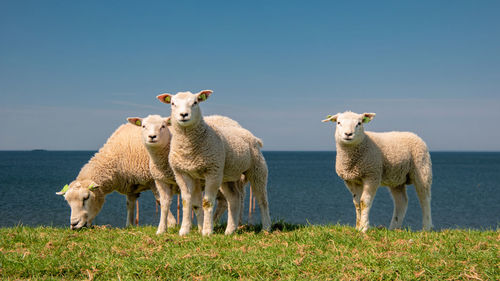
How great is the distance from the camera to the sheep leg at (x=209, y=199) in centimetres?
724

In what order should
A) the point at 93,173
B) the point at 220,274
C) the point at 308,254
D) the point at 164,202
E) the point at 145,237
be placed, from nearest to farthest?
the point at 220,274, the point at 308,254, the point at 145,237, the point at 164,202, the point at 93,173

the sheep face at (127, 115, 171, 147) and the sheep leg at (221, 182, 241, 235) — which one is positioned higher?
the sheep face at (127, 115, 171, 147)

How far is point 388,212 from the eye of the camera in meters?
32.7

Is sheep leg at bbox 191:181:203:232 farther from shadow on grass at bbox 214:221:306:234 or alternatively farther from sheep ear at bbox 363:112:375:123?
sheep ear at bbox 363:112:375:123

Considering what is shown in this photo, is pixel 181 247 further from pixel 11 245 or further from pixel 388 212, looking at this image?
pixel 388 212

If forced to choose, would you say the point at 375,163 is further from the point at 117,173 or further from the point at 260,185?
the point at 117,173

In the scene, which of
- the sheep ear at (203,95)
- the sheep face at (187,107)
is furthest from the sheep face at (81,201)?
the sheep ear at (203,95)

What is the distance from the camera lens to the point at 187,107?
6.91 m

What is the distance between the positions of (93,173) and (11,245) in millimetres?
2871

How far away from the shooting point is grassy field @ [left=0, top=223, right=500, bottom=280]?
16.4 ft

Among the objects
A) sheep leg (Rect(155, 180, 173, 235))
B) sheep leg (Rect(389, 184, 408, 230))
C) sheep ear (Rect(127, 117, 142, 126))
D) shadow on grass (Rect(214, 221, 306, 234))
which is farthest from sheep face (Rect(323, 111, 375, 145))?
sheep ear (Rect(127, 117, 142, 126))

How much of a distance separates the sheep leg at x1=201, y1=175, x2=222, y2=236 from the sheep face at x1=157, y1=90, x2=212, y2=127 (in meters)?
1.03

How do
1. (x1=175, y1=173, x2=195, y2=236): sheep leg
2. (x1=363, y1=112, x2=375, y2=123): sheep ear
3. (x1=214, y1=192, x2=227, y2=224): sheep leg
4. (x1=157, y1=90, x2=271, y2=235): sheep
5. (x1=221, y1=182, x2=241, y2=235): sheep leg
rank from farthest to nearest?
1. (x1=214, y1=192, x2=227, y2=224): sheep leg
2. (x1=221, y1=182, x2=241, y2=235): sheep leg
3. (x1=363, y1=112, x2=375, y2=123): sheep ear
4. (x1=175, y1=173, x2=195, y2=236): sheep leg
5. (x1=157, y1=90, x2=271, y2=235): sheep

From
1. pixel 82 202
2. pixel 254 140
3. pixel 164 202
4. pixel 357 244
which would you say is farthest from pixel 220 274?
pixel 82 202
